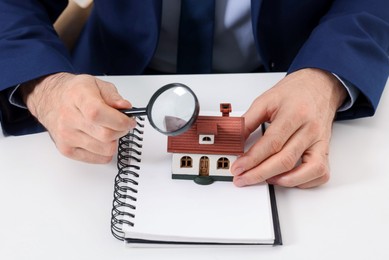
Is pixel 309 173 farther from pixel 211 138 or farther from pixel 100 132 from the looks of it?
pixel 100 132

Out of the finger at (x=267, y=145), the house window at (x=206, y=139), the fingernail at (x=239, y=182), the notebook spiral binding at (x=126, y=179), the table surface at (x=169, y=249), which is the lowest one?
the table surface at (x=169, y=249)

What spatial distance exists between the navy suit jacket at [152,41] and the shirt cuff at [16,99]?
12 millimetres

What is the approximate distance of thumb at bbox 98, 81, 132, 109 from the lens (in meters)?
0.86

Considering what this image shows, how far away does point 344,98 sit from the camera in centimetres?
101

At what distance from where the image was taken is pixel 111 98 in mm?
877

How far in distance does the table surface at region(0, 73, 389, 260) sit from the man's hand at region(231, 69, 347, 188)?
0.04 metres

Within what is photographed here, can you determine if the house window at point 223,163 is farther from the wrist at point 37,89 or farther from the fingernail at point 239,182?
the wrist at point 37,89

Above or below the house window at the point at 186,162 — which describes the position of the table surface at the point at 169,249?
below

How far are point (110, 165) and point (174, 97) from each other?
0.76ft

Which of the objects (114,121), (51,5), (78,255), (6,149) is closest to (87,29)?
(51,5)

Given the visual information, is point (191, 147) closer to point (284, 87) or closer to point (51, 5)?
point (284, 87)

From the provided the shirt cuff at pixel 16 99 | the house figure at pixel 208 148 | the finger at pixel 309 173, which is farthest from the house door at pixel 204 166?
the shirt cuff at pixel 16 99

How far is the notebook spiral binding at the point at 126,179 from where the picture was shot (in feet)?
2.72

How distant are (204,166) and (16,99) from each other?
40 centimetres
